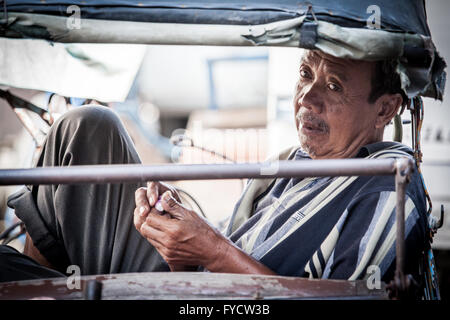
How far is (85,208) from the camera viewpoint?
1.81 m

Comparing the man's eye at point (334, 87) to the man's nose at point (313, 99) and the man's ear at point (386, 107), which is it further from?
the man's ear at point (386, 107)

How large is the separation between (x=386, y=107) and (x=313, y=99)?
0.33 m

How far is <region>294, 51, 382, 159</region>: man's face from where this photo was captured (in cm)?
199

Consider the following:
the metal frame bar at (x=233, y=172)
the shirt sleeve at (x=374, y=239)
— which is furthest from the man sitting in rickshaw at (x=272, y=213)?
the metal frame bar at (x=233, y=172)

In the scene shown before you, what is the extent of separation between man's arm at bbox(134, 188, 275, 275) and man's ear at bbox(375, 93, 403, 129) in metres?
0.89

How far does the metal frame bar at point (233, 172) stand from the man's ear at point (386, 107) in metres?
0.94

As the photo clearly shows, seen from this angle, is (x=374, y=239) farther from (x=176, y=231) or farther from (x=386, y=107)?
(x=386, y=107)

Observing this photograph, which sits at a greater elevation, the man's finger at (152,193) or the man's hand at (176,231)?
the man's finger at (152,193)

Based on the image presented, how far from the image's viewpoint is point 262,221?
2035mm

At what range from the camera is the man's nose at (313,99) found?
204cm

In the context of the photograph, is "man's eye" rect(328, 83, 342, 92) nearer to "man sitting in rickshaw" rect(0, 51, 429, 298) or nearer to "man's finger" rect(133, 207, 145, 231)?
"man sitting in rickshaw" rect(0, 51, 429, 298)

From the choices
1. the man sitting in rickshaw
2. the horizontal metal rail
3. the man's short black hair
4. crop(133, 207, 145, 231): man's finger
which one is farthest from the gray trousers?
the man's short black hair

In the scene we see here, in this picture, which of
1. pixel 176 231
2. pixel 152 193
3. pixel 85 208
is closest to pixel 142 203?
pixel 152 193
